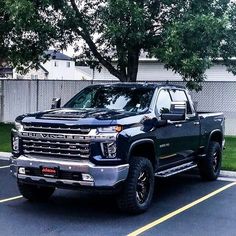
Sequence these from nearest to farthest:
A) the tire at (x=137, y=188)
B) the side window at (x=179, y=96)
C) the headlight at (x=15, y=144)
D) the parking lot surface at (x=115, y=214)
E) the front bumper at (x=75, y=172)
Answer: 1. the parking lot surface at (x=115, y=214)
2. the front bumper at (x=75, y=172)
3. the tire at (x=137, y=188)
4. the headlight at (x=15, y=144)
5. the side window at (x=179, y=96)

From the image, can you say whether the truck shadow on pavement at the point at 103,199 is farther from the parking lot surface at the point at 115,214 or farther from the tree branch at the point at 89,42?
the tree branch at the point at 89,42

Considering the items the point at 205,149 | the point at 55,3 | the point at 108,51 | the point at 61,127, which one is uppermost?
the point at 55,3

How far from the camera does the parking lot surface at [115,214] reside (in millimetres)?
6109

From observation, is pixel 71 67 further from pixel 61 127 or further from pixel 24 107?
pixel 61 127

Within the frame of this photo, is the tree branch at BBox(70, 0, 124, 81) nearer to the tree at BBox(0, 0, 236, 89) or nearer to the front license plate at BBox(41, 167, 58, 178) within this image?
the tree at BBox(0, 0, 236, 89)

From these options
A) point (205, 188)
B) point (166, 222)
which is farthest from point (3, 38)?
point (166, 222)

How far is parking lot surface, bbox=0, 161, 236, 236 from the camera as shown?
241 inches

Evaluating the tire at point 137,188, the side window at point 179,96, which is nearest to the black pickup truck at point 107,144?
the tire at point 137,188

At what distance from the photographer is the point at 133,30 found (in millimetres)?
12461

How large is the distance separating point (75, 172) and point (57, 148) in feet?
1.64

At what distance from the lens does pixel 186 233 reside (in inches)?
238

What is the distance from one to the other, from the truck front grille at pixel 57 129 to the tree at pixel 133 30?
222 inches

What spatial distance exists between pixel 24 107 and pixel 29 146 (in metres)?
14.0

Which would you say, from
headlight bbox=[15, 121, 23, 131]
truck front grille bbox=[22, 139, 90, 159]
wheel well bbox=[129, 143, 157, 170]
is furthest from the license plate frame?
wheel well bbox=[129, 143, 157, 170]
